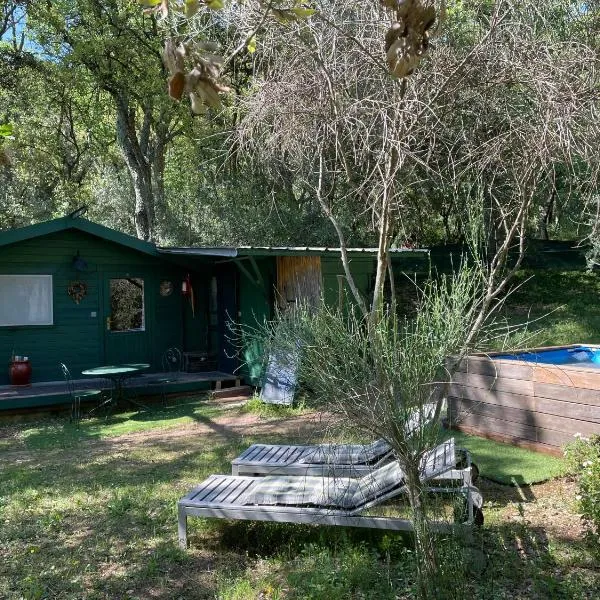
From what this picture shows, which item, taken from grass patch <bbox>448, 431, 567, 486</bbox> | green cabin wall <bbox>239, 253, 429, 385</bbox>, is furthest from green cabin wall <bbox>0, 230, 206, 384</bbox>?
grass patch <bbox>448, 431, 567, 486</bbox>

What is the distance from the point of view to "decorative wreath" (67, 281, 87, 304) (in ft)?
36.6

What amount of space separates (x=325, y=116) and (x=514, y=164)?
124cm

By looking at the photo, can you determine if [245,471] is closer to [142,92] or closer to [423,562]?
[423,562]

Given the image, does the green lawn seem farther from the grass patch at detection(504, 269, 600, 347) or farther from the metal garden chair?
the grass patch at detection(504, 269, 600, 347)

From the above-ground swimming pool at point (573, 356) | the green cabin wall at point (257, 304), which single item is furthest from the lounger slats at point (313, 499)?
the green cabin wall at point (257, 304)

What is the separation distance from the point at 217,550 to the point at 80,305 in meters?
8.00

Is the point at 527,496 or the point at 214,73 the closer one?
the point at 214,73

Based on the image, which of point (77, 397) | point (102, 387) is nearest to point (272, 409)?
point (77, 397)

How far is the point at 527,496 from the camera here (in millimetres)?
4824

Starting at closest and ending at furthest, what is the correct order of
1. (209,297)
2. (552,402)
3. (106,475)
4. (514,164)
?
(514,164) → (552,402) → (106,475) → (209,297)

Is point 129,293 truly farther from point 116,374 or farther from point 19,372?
point 116,374

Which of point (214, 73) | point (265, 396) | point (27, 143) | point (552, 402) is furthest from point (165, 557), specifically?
point (27, 143)

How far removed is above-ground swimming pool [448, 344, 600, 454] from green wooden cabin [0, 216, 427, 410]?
141 inches

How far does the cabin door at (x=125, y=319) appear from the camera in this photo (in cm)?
1152
